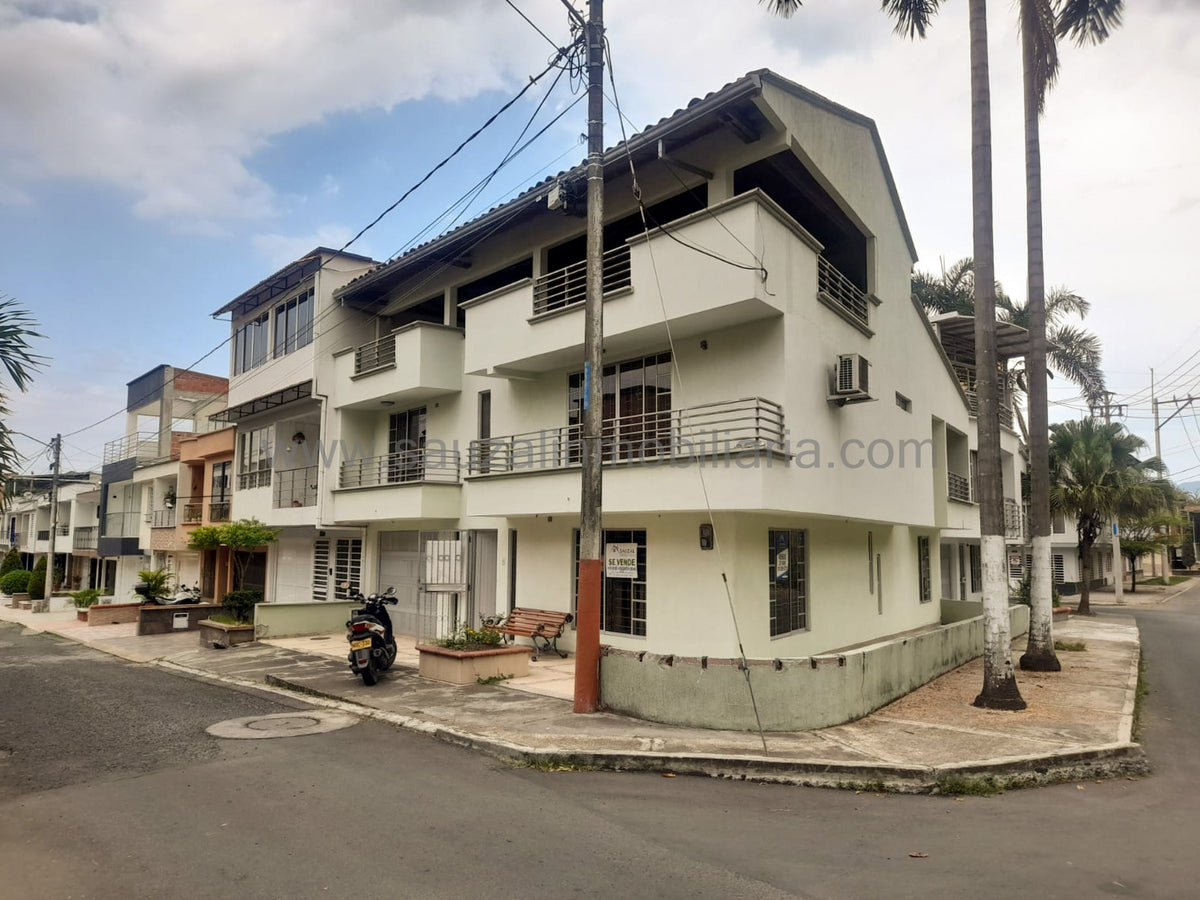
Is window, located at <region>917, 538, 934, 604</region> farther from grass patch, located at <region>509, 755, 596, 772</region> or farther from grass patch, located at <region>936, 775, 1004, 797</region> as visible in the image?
grass patch, located at <region>509, 755, 596, 772</region>

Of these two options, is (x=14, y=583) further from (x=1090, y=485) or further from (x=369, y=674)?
(x=1090, y=485)

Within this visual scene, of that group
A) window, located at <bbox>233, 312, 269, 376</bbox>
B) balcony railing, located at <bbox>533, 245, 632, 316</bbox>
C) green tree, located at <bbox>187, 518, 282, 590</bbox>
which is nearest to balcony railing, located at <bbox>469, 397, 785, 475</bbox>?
balcony railing, located at <bbox>533, 245, 632, 316</bbox>

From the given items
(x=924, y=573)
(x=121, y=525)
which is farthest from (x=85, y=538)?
(x=924, y=573)

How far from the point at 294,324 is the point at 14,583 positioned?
2893 centimetres

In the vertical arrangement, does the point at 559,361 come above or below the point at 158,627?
above

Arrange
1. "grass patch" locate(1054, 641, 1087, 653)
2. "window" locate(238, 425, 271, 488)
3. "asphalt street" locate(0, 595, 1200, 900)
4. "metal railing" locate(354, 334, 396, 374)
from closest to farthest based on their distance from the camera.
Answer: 1. "asphalt street" locate(0, 595, 1200, 900)
2. "grass patch" locate(1054, 641, 1087, 653)
3. "metal railing" locate(354, 334, 396, 374)
4. "window" locate(238, 425, 271, 488)

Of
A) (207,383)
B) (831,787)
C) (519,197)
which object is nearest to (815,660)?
(831,787)

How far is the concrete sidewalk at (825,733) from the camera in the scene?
7.34 m

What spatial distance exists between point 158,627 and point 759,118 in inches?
764

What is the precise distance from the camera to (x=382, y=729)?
925 cm

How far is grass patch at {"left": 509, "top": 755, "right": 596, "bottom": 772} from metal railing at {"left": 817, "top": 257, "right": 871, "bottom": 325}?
327 inches

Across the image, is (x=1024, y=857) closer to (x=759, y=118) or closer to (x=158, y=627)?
(x=759, y=118)

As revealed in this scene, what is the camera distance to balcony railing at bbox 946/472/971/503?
20.0m

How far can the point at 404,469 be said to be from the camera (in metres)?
18.4
